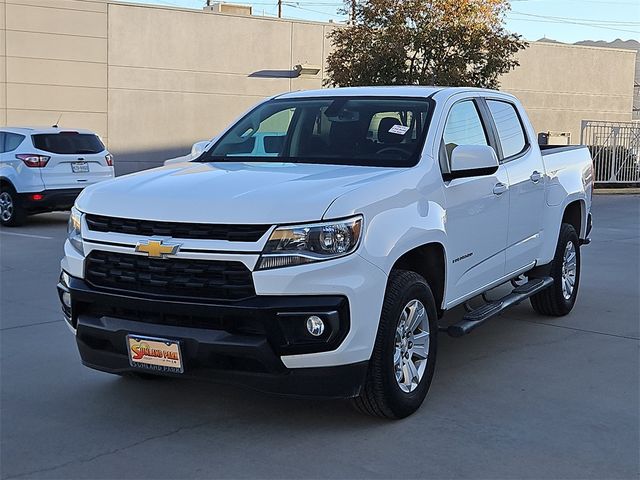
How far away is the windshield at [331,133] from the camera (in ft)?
18.1

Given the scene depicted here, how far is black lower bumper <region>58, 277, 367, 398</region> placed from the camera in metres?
4.27

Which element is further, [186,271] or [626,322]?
[626,322]

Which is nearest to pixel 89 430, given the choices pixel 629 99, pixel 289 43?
pixel 289 43

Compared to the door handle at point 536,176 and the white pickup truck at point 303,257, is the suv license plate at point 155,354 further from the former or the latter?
the door handle at point 536,176

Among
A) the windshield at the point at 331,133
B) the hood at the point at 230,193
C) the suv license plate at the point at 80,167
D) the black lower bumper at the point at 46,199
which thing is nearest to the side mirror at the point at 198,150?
the windshield at the point at 331,133

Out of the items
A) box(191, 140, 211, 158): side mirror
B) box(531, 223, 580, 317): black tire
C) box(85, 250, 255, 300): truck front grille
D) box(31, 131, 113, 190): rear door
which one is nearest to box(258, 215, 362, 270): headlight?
box(85, 250, 255, 300): truck front grille

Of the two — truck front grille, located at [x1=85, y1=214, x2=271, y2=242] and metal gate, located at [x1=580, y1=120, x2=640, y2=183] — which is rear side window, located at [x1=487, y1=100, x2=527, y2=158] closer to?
truck front grille, located at [x1=85, y1=214, x2=271, y2=242]

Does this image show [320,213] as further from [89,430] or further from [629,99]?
[629,99]

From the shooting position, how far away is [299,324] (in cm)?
429

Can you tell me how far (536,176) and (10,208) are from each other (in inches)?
397

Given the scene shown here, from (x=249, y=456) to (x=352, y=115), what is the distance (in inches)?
98.0

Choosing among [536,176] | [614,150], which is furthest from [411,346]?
[614,150]

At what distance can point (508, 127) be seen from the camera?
682 centimetres

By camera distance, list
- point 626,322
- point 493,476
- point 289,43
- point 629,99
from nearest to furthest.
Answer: point 493,476 → point 626,322 → point 289,43 → point 629,99
